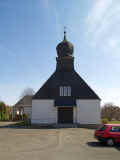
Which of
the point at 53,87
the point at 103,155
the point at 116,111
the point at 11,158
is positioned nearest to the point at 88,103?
the point at 53,87

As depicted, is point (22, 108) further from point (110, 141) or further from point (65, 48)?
point (110, 141)

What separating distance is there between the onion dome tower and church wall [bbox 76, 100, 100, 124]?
6.46 meters

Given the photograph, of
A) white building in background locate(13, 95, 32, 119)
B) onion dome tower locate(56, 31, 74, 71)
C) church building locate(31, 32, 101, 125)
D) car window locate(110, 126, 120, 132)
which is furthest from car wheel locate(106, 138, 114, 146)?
white building in background locate(13, 95, 32, 119)

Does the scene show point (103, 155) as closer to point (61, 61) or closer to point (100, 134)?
Answer: point (100, 134)

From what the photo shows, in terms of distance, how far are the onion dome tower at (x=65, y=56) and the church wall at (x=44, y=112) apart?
21.0 feet

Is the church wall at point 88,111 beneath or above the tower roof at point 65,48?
beneath

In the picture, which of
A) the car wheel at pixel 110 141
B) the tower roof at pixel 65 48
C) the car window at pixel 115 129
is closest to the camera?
the car wheel at pixel 110 141

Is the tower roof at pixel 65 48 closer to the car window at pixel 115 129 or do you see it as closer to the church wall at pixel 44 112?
the church wall at pixel 44 112

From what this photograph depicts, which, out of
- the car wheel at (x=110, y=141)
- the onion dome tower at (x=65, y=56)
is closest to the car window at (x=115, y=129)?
the car wheel at (x=110, y=141)

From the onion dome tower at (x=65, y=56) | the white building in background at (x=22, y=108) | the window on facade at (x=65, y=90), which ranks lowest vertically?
the white building in background at (x=22, y=108)

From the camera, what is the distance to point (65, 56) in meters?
29.1

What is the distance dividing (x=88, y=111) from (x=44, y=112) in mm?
6583

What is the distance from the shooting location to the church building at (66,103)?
25094 millimetres

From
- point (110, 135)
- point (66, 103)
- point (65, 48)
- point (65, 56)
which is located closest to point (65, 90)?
point (66, 103)
